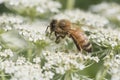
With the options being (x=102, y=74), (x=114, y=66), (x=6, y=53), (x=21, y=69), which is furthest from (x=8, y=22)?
(x=114, y=66)

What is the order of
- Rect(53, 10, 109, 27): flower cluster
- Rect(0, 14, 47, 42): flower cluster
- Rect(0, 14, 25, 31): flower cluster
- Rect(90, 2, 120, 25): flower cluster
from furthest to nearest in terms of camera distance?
Rect(90, 2, 120, 25): flower cluster → Rect(53, 10, 109, 27): flower cluster → Rect(0, 14, 25, 31): flower cluster → Rect(0, 14, 47, 42): flower cluster

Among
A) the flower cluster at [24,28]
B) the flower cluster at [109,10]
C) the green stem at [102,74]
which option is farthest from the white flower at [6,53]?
the flower cluster at [109,10]

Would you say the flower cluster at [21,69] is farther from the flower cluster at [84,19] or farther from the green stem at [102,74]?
the flower cluster at [84,19]

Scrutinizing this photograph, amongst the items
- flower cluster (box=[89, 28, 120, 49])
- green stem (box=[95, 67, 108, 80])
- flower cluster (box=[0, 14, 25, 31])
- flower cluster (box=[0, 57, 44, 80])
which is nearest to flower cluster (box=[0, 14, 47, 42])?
flower cluster (box=[0, 14, 25, 31])

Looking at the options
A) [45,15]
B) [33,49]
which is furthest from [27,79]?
[45,15]

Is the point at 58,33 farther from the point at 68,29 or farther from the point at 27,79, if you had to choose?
the point at 27,79

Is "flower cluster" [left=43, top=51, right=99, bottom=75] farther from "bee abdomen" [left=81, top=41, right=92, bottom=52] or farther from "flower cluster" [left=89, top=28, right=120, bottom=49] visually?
"flower cluster" [left=89, top=28, right=120, bottom=49]

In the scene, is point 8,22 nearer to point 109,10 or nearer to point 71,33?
point 71,33
